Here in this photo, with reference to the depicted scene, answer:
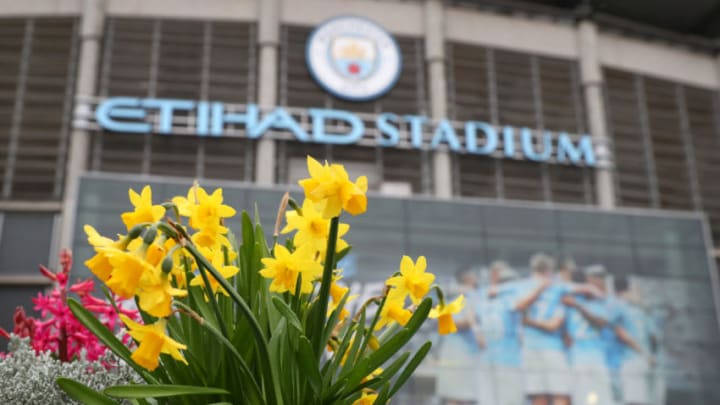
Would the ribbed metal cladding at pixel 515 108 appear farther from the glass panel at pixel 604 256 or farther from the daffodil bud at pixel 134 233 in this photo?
the daffodil bud at pixel 134 233

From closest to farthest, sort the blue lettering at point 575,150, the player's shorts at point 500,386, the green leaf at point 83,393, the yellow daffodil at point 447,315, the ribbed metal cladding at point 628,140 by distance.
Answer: the green leaf at point 83,393, the yellow daffodil at point 447,315, the player's shorts at point 500,386, the blue lettering at point 575,150, the ribbed metal cladding at point 628,140

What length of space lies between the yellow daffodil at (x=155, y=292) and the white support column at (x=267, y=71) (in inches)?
878

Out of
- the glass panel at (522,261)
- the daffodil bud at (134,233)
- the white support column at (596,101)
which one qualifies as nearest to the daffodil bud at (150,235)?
the daffodil bud at (134,233)

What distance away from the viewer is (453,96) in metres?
27.2

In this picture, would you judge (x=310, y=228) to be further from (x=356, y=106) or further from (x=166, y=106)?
(x=356, y=106)

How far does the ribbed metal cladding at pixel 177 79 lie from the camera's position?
25.0 meters

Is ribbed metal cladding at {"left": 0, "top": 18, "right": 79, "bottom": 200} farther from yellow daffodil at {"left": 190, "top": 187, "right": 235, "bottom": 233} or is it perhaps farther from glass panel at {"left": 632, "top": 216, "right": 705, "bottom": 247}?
yellow daffodil at {"left": 190, "top": 187, "right": 235, "bottom": 233}

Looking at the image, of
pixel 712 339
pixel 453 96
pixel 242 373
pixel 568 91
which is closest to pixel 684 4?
pixel 568 91

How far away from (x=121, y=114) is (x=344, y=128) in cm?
643

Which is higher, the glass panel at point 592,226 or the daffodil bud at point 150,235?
the glass panel at point 592,226

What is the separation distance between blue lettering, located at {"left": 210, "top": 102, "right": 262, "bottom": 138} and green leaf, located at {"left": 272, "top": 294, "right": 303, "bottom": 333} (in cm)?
2231

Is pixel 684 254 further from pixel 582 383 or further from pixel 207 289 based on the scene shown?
pixel 207 289

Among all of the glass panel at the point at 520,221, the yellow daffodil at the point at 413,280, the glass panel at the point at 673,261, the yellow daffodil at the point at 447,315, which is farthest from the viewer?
the glass panel at the point at 673,261

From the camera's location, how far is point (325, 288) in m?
3.13
